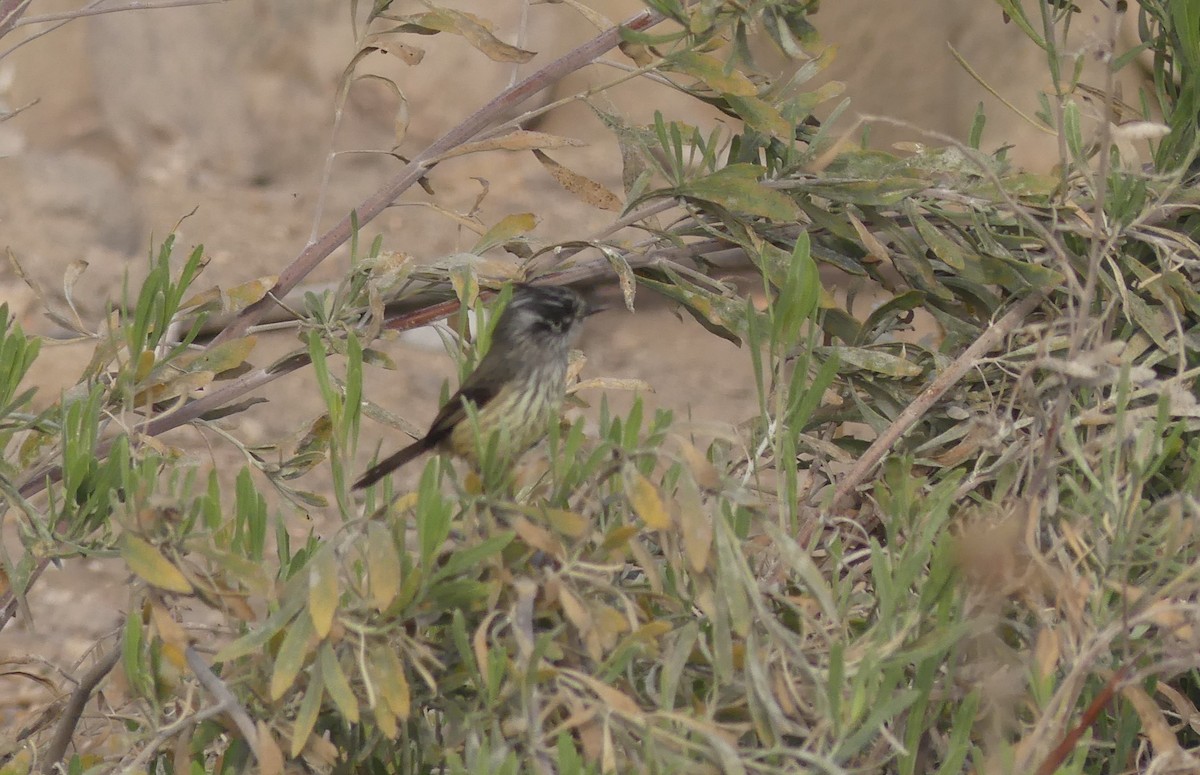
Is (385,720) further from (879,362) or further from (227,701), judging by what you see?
A: (879,362)

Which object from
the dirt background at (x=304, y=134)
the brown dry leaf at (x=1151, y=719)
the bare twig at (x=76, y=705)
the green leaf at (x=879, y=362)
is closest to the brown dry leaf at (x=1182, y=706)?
the brown dry leaf at (x=1151, y=719)

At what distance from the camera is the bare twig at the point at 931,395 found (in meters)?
1.85

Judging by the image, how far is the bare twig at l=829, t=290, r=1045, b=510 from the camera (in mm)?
1854

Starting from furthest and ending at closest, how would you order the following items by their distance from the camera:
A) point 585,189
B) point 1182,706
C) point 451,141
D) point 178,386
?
point 585,189
point 451,141
point 178,386
point 1182,706

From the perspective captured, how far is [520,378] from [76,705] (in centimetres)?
96

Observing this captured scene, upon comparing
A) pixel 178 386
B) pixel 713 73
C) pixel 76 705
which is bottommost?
pixel 76 705

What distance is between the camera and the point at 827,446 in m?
1.99

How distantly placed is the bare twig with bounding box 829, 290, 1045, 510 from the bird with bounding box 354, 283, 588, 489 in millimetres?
586

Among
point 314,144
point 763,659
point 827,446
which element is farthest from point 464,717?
point 314,144

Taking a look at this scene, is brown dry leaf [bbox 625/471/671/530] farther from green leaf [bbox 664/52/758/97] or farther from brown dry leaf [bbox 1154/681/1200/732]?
green leaf [bbox 664/52/758/97]

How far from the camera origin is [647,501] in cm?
138

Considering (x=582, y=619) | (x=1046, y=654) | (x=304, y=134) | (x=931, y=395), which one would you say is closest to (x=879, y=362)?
(x=931, y=395)

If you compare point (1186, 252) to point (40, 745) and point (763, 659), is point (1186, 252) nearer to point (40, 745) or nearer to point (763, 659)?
point (763, 659)

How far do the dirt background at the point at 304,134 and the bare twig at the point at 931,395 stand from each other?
3896mm
